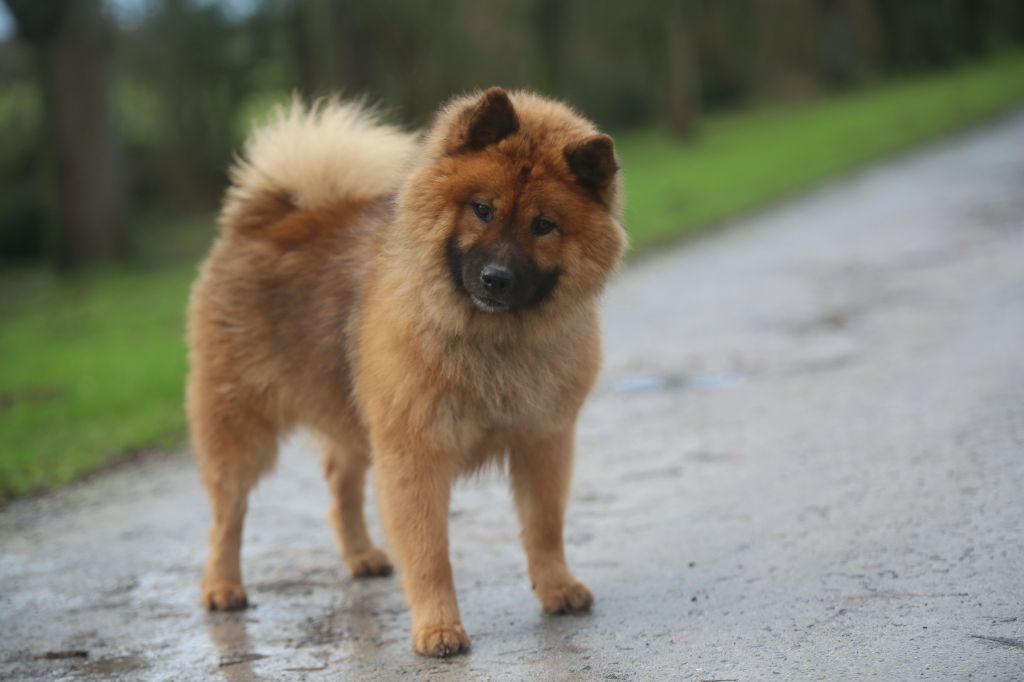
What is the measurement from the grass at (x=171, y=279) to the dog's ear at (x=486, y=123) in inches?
169

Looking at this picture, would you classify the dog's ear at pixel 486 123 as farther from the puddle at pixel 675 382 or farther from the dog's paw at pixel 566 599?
the puddle at pixel 675 382

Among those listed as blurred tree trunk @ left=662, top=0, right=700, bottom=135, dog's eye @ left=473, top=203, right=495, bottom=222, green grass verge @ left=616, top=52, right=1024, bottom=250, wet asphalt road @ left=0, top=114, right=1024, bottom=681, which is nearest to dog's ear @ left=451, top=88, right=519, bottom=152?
dog's eye @ left=473, top=203, right=495, bottom=222

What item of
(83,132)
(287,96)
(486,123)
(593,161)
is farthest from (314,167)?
(287,96)

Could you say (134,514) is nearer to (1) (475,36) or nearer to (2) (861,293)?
(2) (861,293)

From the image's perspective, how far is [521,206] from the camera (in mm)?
4527

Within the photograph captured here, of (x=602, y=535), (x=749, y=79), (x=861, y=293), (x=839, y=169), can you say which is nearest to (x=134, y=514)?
(x=602, y=535)

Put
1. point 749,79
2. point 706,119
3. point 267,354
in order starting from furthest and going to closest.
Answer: point 749,79, point 706,119, point 267,354

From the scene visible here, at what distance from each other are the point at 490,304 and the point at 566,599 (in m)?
1.22

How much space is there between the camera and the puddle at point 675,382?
8.62 meters

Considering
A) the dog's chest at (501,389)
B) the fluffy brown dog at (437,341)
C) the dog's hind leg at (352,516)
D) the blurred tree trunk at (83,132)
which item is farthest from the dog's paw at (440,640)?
the blurred tree trunk at (83,132)

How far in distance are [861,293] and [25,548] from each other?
7383 mm

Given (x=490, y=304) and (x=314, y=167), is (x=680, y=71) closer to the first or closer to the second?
(x=314, y=167)

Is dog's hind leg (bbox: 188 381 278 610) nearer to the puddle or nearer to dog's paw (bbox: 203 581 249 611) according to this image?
dog's paw (bbox: 203 581 249 611)

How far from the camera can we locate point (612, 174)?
4.73 m
